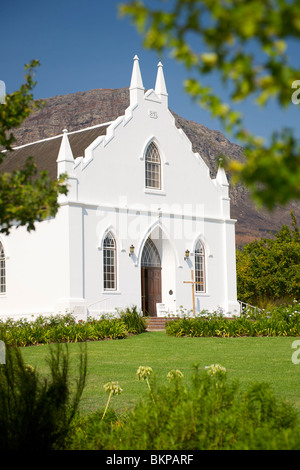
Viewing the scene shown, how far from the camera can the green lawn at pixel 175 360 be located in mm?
10492

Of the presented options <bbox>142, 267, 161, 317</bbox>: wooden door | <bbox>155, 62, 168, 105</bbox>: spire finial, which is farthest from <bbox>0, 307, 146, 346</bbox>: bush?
<bbox>155, 62, 168, 105</bbox>: spire finial

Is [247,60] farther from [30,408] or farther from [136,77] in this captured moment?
[136,77]

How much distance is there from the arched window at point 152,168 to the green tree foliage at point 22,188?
23399mm

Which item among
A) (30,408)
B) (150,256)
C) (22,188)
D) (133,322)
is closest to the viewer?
(22,188)

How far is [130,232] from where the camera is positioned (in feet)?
90.9

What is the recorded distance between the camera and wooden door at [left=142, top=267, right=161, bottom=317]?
29266 mm

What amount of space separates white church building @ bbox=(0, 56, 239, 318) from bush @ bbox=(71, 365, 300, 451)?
62.8ft

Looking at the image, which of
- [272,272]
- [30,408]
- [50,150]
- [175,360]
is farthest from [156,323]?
[30,408]

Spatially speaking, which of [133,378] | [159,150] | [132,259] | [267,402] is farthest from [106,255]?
[267,402]

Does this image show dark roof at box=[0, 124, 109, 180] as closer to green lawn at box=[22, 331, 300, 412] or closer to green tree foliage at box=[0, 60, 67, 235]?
green lawn at box=[22, 331, 300, 412]

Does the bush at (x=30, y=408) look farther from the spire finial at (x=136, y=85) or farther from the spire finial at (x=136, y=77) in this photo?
the spire finial at (x=136, y=77)

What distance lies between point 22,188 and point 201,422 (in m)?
2.48

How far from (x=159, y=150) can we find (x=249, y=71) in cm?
2697
